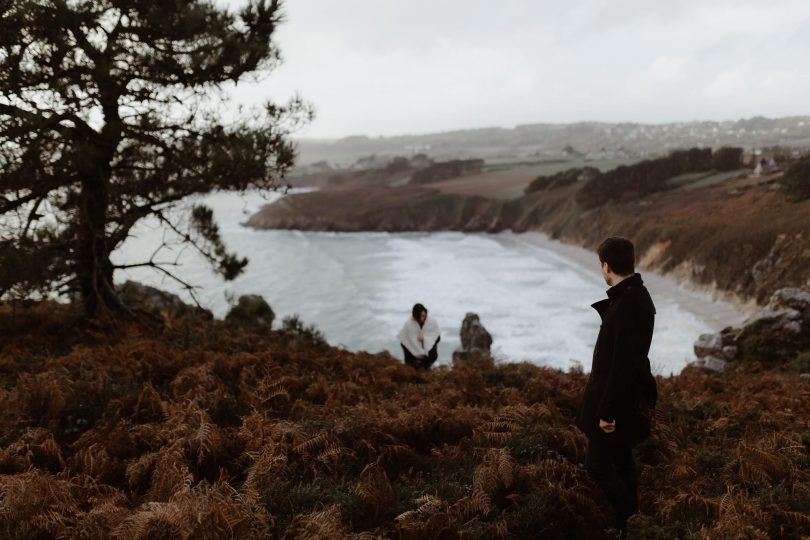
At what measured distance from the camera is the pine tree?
27.6 ft

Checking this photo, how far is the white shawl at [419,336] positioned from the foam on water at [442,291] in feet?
10.0

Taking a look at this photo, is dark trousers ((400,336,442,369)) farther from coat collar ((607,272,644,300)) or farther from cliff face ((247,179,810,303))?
cliff face ((247,179,810,303))

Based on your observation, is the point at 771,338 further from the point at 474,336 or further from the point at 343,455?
the point at 343,455

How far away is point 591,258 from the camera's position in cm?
3878

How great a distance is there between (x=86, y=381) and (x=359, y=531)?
5074 mm

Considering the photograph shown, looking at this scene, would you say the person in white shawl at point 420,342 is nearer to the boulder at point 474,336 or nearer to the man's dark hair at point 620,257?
the man's dark hair at point 620,257

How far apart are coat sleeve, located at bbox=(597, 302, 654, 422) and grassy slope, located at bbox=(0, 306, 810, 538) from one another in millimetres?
973

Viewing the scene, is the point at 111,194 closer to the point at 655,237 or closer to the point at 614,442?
the point at 614,442

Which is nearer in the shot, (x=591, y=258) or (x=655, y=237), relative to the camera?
(x=655, y=237)

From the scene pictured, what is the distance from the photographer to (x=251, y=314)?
1512 cm

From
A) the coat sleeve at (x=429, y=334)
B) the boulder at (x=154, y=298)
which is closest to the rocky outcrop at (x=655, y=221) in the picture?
the coat sleeve at (x=429, y=334)

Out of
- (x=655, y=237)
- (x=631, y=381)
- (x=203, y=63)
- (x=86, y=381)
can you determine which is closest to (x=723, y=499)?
(x=631, y=381)

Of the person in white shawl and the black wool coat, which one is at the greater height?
the black wool coat

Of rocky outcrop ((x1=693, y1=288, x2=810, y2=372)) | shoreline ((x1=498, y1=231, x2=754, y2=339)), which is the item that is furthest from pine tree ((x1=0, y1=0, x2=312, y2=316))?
shoreline ((x1=498, y1=231, x2=754, y2=339))
